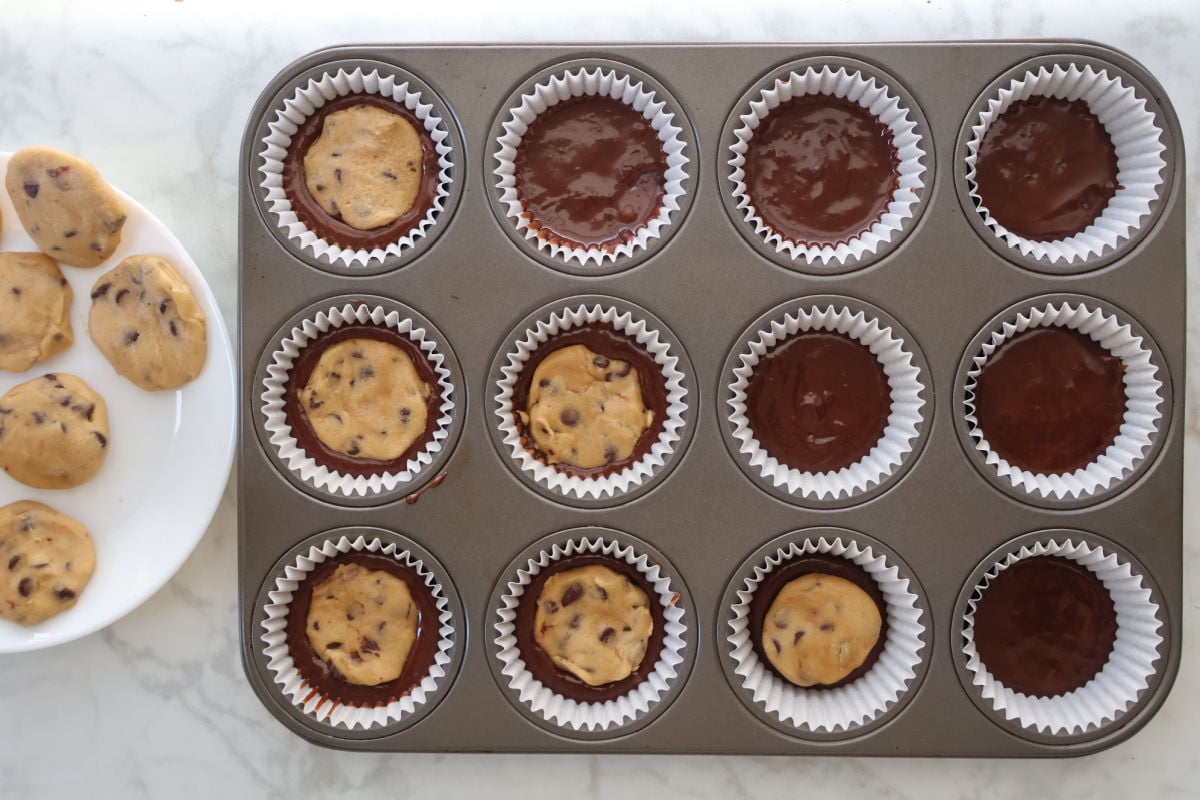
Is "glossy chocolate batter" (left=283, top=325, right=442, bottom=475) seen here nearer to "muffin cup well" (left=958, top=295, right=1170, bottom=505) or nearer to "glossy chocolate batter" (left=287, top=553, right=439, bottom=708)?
"glossy chocolate batter" (left=287, top=553, right=439, bottom=708)

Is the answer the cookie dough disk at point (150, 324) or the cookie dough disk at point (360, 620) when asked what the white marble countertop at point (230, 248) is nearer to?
the cookie dough disk at point (150, 324)

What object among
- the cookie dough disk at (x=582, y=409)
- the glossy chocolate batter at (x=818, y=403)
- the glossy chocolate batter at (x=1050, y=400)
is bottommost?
the cookie dough disk at (x=582, y=409)

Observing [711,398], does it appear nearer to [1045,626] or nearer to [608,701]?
[608,701]

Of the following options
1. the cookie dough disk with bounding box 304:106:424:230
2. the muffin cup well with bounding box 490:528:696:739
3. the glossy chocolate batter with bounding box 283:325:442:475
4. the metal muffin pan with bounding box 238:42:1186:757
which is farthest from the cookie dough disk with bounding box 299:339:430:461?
the muffin cup well with bounding box 490:528:696:739

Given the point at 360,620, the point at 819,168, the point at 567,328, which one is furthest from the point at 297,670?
the point at 819,168

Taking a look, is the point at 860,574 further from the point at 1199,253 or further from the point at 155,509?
the point at 155,509

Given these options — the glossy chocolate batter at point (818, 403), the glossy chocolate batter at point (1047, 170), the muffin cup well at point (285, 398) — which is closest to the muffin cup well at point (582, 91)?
the muffin cup well at point (285, 398)
